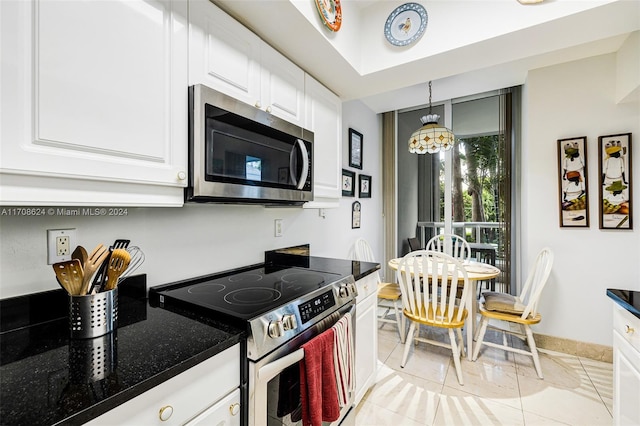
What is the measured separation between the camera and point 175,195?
42.4 inches

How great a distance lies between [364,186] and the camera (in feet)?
11.6

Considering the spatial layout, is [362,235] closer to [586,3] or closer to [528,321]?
[528,321]

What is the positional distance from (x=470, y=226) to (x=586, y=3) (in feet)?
9.09

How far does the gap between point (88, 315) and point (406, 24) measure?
219 centimetres

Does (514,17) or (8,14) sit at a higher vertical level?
(514,17)

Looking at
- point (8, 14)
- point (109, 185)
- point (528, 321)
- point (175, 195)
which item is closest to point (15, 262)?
point (109, 185)

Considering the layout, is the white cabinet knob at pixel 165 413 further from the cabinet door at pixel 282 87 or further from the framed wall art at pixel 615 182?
the framed wall art at pixel 615 182

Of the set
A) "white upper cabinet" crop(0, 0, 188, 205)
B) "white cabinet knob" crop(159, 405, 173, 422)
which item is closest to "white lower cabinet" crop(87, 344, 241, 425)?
"white cabinet knob" crop(159, 405, 173, 422)

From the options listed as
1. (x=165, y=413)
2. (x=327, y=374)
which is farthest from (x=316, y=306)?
(x=165, y=413)

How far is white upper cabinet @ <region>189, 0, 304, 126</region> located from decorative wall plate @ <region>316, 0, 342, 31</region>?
0.97 ft

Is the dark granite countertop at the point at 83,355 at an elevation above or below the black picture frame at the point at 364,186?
below

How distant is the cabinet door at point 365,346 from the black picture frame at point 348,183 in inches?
52.6

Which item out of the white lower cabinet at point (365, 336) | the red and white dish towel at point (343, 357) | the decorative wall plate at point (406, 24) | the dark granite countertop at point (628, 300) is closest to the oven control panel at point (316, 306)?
the red and white dish towel at point (343, 357)

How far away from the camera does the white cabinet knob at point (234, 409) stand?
91 centimetres
